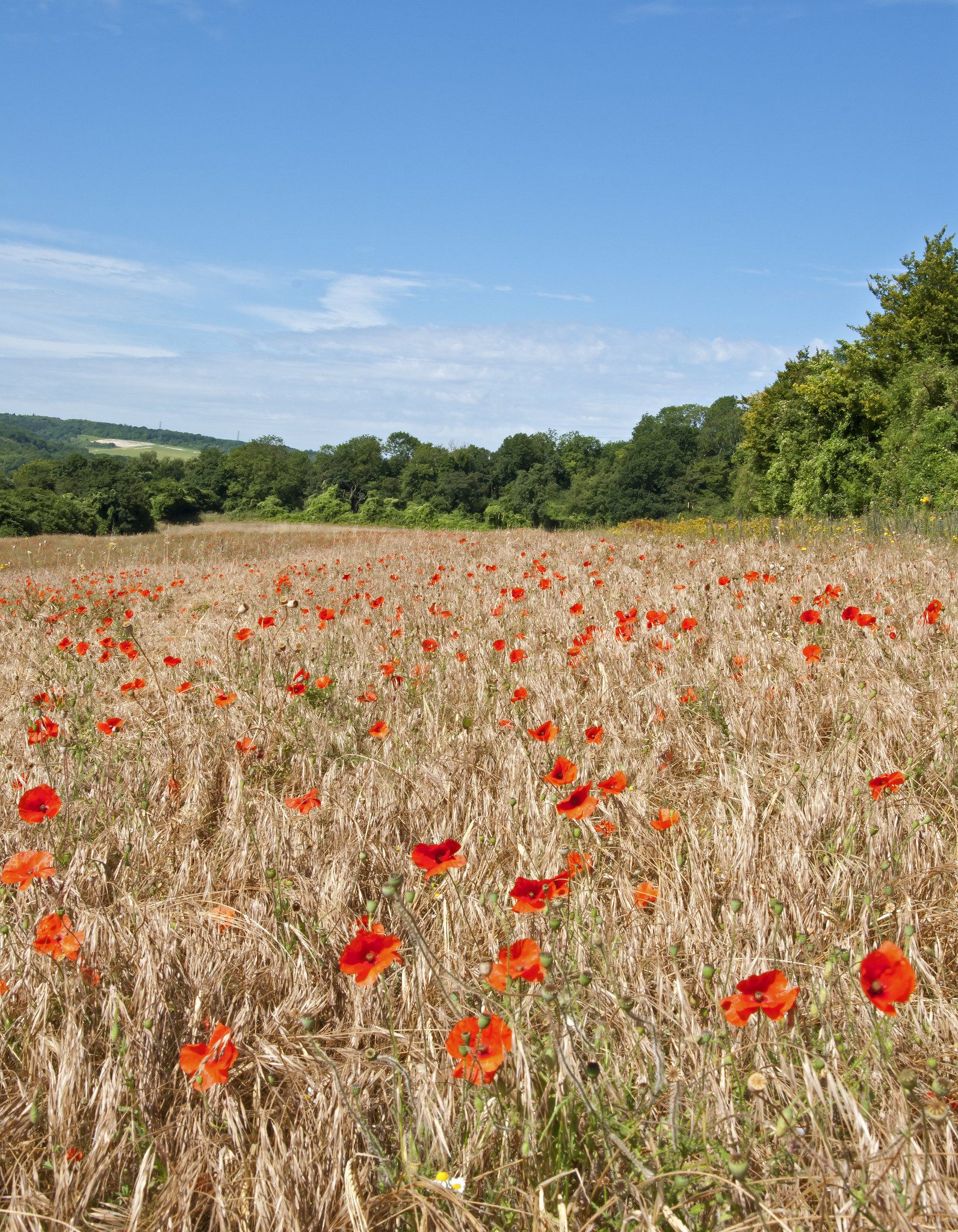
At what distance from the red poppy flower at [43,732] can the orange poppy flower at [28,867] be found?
1.11m

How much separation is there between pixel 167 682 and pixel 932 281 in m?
34.0

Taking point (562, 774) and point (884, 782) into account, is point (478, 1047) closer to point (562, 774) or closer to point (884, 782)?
point (562, 774)

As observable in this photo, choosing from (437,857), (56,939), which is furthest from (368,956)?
(56,939)

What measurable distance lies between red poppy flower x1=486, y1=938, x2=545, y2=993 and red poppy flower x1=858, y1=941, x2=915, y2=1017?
1.43 feet

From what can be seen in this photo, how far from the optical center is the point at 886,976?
95 cm

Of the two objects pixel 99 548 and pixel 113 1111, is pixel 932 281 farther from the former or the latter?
pixel 113 1111

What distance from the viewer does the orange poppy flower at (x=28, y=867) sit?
5.05ft

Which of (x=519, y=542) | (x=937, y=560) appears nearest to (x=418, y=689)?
(x=937, y=560)

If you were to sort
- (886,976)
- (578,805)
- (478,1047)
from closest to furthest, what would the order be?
(886,976) → (478,1047) → (578,805)

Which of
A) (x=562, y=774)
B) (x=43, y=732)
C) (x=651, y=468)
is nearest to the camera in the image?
(x=562, y=774)

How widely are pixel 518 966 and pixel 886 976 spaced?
0.52 meters

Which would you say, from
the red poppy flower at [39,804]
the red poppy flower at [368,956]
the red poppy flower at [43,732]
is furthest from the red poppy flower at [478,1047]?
the red poppy flower at [43,732]

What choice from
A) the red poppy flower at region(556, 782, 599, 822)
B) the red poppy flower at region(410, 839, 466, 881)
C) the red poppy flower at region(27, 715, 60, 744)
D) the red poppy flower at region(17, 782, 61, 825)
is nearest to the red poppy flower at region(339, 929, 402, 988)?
the red poppy flower at region(410, 839, 466, 881)

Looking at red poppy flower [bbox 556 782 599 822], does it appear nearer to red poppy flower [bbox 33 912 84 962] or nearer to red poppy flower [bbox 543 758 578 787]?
red poppy flower [bbox 543 758 578 787]
